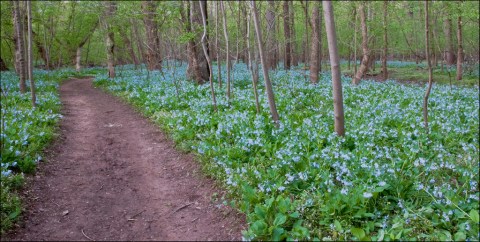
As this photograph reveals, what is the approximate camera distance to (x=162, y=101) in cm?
927

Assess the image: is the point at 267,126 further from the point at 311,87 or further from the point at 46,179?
the point at 311,87

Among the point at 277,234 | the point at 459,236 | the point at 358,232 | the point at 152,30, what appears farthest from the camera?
the point at 152,30

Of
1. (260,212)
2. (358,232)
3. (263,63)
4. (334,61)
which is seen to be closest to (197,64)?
(263,63)

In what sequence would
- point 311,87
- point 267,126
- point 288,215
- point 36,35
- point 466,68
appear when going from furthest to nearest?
→ point 36,35 < point 466,68 < point 311,87 < point 267,126 < point 288,215

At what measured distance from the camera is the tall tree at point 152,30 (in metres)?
12.1

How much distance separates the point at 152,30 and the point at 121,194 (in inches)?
334

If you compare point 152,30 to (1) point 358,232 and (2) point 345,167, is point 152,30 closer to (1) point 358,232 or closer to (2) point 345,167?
(2) point 345,167

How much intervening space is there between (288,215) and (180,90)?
7.96 m

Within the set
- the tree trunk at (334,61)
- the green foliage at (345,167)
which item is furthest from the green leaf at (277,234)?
the tree trunk at (334,61)

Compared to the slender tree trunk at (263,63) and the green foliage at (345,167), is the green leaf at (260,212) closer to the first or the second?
the green foliage at (345,167)

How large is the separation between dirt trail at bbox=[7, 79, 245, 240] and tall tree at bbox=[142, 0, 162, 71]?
4771mm

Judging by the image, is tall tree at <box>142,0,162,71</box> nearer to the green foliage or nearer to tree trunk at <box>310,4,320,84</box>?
the green foliage

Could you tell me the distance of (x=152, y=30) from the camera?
1184 centimetres

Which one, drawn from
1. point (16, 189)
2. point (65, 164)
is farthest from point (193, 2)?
point (16, 189)
